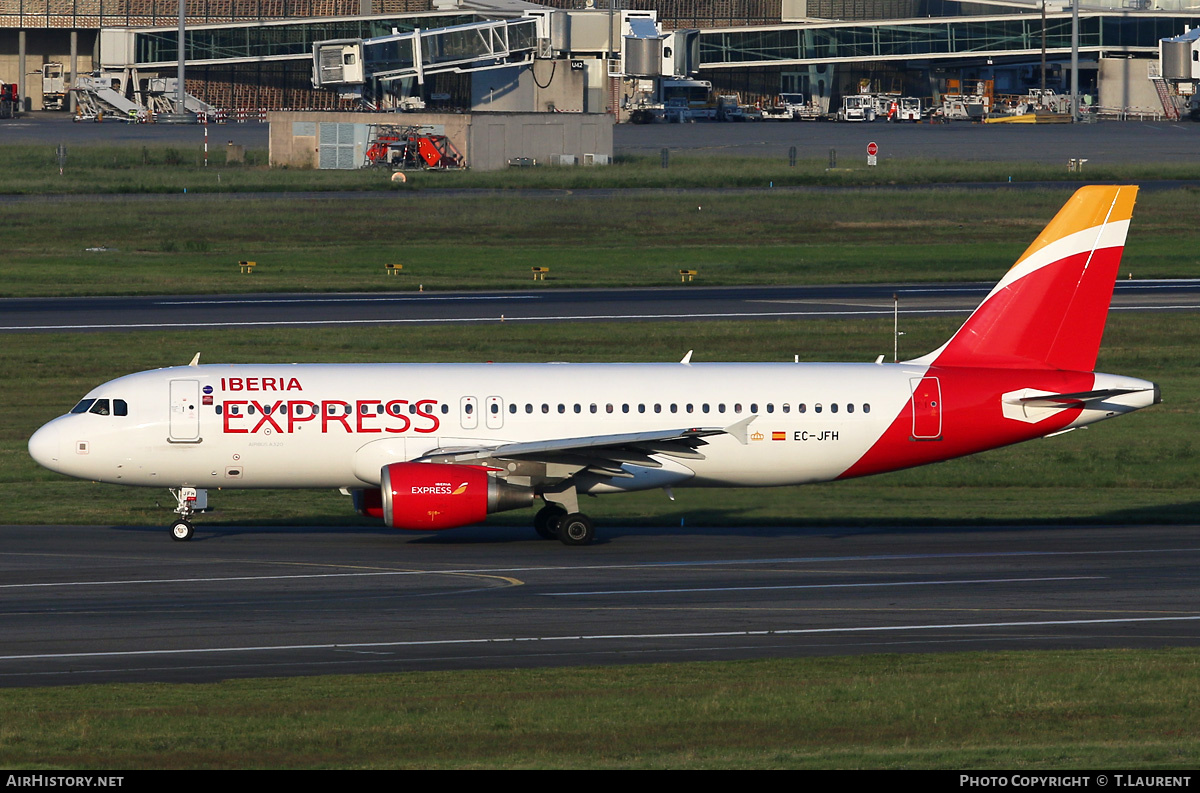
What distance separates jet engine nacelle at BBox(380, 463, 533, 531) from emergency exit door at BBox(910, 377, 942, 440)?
8.97 meters

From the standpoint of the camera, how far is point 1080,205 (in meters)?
33.8

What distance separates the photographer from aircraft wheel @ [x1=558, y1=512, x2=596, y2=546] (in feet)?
106

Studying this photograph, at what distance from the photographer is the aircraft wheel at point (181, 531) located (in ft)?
105

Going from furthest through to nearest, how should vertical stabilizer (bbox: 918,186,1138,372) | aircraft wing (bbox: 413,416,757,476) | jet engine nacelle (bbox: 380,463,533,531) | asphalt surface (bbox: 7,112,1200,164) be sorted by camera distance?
1. asphalt surface (bbox: 7,112,1200,164)
2. vertical stabilizer (bbox: 918,186,1138,372)
3. aircraft wing (bbox: 413,416,757,476)
4. jet engine nacelle (bbox: 380,463,533,531)

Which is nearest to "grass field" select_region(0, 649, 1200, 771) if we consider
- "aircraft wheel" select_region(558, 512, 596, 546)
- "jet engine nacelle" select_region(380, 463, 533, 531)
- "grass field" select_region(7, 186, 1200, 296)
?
"jet engine nacelle" select_region(380, 463, 533, 531)

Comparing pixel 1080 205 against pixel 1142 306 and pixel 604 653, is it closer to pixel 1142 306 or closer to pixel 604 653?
pixel 604 653

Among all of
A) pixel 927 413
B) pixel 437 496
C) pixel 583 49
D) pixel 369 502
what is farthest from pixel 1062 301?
pixel 583 49

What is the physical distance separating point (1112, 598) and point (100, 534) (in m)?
20.7

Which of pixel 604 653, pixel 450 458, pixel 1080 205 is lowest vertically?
pixel 604 653

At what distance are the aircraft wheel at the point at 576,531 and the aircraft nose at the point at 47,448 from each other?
10.9 metres

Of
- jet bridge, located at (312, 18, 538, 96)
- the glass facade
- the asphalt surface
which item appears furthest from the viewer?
the glass facade

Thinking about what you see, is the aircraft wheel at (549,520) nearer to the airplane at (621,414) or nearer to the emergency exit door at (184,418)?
the airplane at (621,414)

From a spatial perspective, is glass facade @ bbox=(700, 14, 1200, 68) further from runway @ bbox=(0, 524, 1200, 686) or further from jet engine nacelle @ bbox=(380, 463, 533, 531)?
jet engine nacelle @ bbox=(380, 463, 533, 531)
